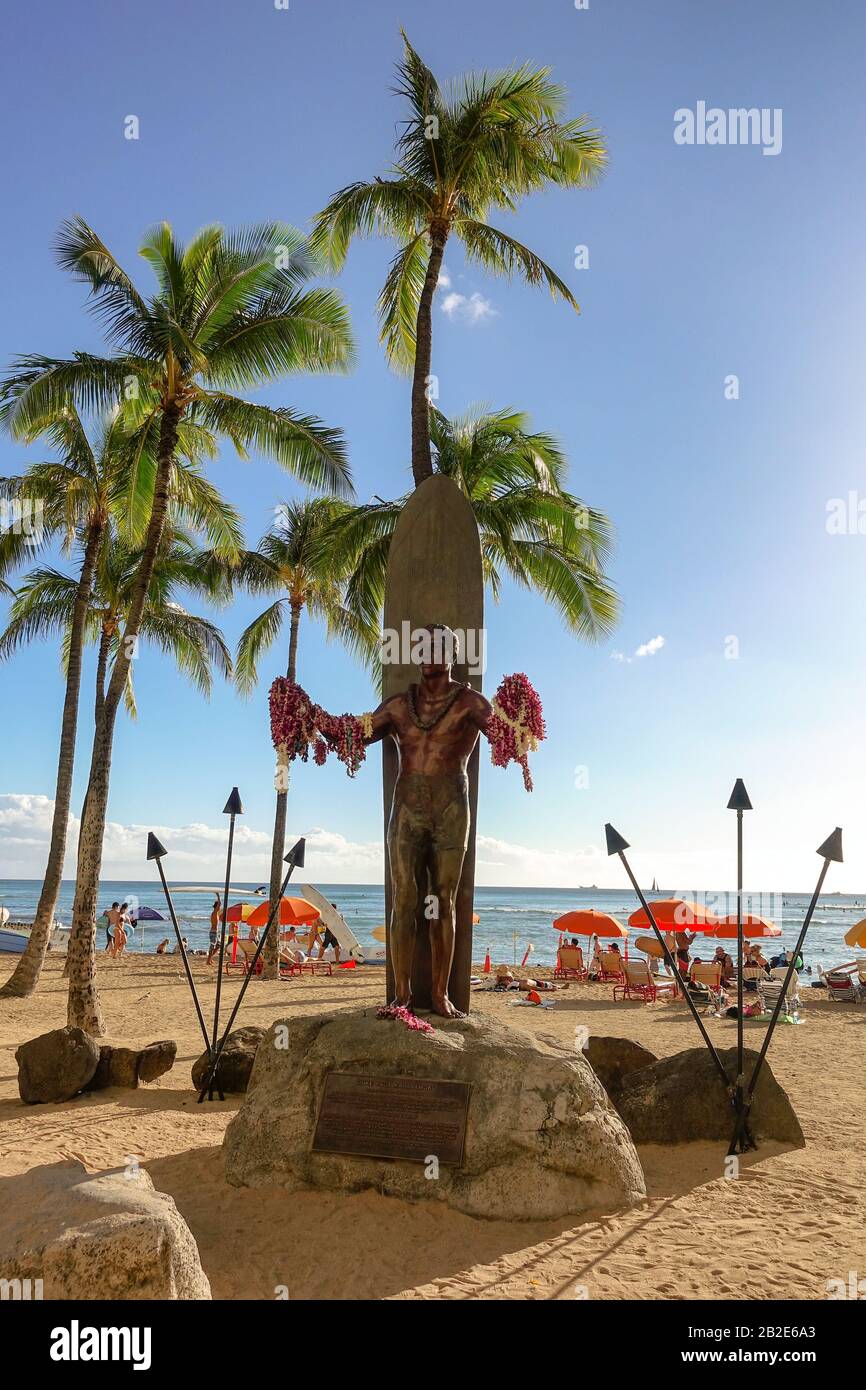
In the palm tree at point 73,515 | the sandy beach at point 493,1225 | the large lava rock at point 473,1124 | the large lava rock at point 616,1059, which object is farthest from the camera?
the palm tree at point 73,515

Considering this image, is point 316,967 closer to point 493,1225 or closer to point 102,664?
point 102,664

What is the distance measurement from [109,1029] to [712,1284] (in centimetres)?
1110

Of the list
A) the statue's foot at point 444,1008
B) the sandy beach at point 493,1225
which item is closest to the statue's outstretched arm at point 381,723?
the statue's foot at point 444,1008

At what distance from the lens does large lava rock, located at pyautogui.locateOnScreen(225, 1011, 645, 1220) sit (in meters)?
5.23

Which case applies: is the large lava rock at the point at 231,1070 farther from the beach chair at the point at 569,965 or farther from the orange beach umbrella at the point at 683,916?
the beach chair at the point at 569,965

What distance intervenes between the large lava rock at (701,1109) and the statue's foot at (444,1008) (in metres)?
1.82

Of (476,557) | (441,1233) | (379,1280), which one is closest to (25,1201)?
(379,1280)

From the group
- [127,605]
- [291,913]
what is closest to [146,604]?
[127,605]

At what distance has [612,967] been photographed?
21312 millimetres

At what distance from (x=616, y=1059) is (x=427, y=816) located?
3328 mm

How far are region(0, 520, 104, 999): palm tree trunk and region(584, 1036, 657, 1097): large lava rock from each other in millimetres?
11699

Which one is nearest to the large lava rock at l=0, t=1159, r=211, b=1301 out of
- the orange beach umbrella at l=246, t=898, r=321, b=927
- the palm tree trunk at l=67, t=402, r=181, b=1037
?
the palm tree trunk at l=67, t=402, r=181, b=1037

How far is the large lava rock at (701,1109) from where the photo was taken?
22.1 feet

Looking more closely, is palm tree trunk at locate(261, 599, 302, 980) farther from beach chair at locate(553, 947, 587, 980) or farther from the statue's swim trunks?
the statue's swim trunks
